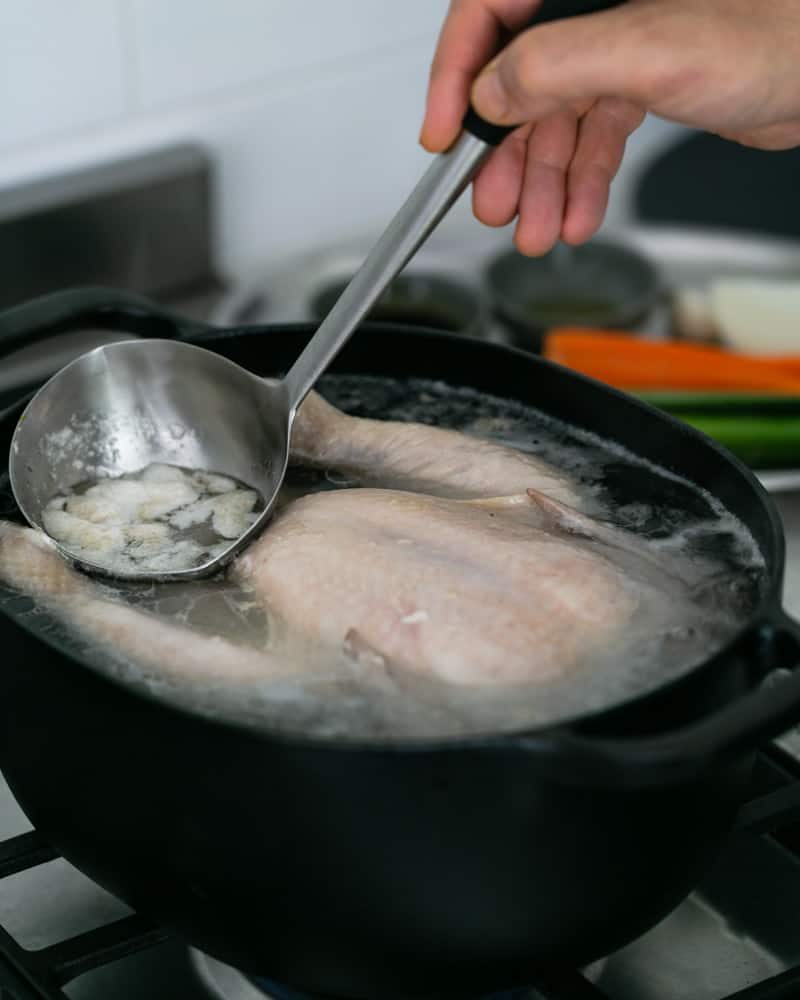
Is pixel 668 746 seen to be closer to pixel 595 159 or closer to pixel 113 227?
pixel 595 159

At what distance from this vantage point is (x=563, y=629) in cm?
71

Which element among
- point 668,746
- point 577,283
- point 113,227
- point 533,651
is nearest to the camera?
point 668,746

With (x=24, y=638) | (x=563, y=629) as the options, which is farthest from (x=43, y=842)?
(x=563, y=629)

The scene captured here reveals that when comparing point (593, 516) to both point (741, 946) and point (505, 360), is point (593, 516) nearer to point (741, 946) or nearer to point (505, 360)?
point (505, 360)

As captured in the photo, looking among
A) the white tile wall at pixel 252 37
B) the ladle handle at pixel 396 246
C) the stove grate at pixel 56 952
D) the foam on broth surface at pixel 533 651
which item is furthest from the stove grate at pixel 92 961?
the white tile wall at pixel 252 37

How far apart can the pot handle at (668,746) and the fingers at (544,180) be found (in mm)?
488

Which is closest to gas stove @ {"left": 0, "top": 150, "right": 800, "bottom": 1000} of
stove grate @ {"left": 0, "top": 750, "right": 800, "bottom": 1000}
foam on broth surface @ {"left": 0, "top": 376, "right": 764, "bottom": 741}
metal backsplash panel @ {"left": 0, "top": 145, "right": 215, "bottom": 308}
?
stove grate @ {"left": 0, "top": 750, "right": 800, "bottom": 1000}

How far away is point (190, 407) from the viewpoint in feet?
2.86

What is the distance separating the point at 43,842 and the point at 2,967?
0.25ft

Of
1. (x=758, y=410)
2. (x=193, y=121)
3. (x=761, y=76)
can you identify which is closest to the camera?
(x=761, y=76)

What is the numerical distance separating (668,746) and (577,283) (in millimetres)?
1038

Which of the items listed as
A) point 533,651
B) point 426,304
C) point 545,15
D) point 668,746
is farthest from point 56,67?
point 668,746

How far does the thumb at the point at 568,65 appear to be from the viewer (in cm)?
72

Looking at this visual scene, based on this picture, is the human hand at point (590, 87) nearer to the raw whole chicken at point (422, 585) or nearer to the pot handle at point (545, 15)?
the pot handle at point (545, 15)
